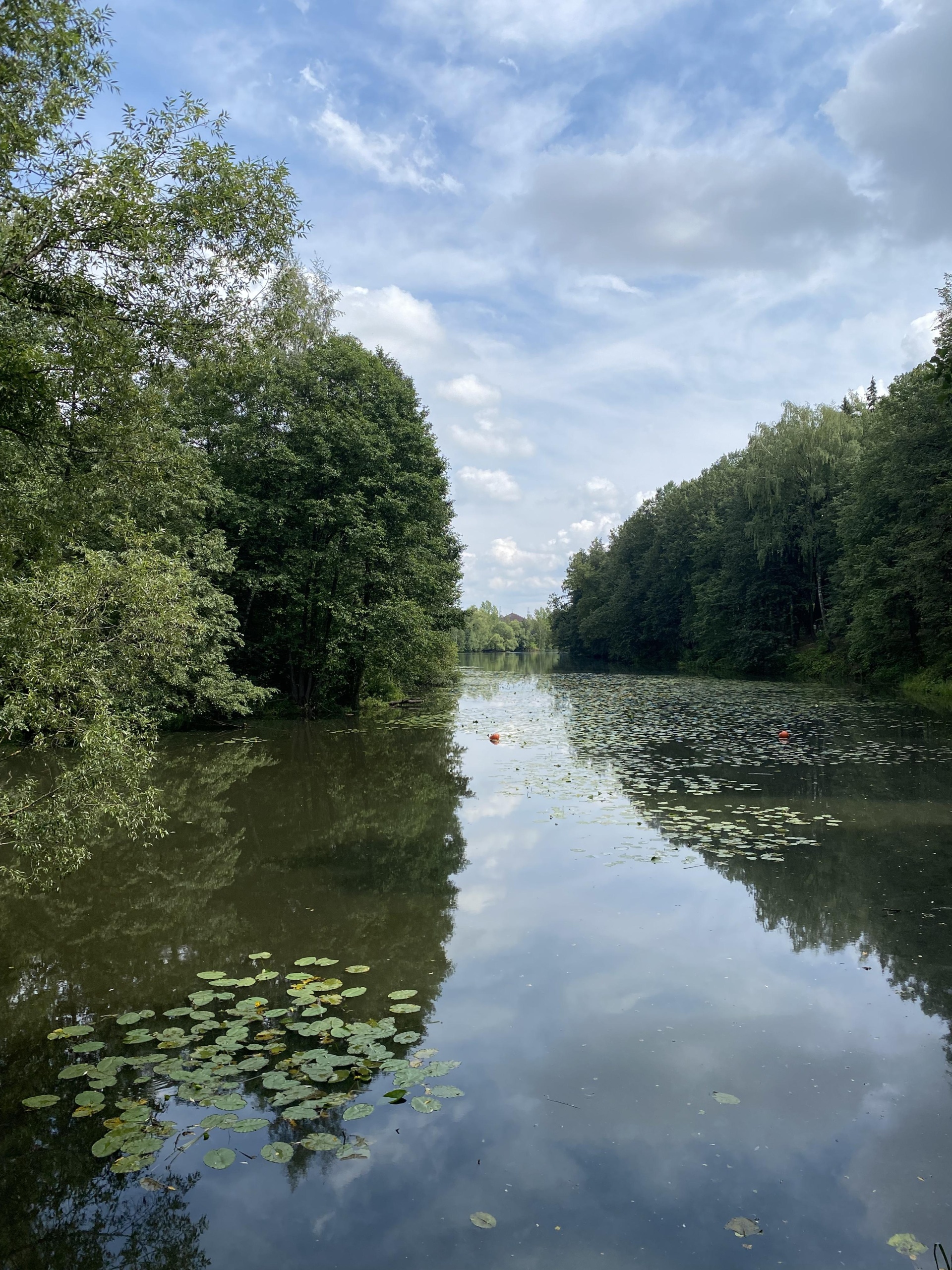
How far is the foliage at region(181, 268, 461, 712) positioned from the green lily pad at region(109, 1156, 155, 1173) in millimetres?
19283

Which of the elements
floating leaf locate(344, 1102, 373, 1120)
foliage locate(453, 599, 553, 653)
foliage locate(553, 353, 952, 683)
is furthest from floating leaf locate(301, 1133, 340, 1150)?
foliage locate(453, 599, 553, 653)

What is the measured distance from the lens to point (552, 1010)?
565cm

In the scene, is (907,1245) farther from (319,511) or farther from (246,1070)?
(319,511)

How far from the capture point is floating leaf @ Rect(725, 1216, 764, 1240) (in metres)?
3.49

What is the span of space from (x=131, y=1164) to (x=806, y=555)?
4370 cm

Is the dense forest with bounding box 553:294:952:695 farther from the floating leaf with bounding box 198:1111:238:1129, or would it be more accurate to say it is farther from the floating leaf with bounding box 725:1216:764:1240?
the floating leaf with bounding box 198:1111:238:1129

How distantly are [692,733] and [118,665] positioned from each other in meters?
13.9

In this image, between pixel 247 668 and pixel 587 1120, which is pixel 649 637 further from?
pixel 587 1120

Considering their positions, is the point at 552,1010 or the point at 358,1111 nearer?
the point at 358,1111

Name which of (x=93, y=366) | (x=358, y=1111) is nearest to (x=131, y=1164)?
(x=358, y=1111)

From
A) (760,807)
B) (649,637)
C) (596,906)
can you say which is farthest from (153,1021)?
(649,637)

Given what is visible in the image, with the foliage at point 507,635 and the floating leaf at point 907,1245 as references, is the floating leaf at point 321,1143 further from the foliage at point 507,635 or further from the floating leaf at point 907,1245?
the foliage at point 507,635

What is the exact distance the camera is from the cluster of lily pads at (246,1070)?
13.5ft

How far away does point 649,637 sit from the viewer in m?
61.8
